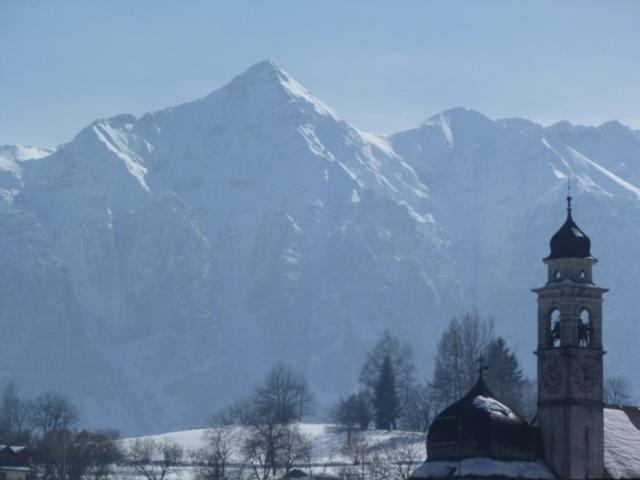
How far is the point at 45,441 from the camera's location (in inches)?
7525

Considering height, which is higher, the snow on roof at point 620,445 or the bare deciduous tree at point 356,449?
the bare deciduous tree at point 356,449

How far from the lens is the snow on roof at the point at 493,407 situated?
104 metres

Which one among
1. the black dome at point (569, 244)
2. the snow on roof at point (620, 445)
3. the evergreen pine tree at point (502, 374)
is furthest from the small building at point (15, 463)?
the black dome at point (569, 244)

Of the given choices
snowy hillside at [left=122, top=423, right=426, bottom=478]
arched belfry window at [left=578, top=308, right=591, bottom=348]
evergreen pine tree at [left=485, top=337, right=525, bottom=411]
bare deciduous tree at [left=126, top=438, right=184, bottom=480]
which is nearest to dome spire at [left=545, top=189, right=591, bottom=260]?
arched belfry window at [left=578, top=308, right=591, bottom=348]

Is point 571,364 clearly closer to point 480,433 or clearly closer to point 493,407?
point 493,407

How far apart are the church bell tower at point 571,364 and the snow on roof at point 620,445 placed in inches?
37.6

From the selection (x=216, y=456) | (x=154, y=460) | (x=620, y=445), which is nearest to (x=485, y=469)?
(x=620, y=445)

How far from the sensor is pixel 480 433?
10325 centimetres

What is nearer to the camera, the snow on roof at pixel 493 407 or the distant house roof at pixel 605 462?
the distant house roof at pixel 605 462

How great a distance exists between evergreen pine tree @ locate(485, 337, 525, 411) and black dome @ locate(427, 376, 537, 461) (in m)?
70.3

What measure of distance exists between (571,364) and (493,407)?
15.6 ft

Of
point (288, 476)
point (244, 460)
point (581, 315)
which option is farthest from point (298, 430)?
point (581, 315)

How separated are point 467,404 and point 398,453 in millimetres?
61757

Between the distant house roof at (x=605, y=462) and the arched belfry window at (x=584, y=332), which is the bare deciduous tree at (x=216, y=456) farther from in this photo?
the arched belfry window at (x=584, y=332)
